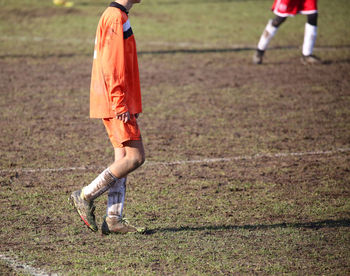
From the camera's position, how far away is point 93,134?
25.0 feet

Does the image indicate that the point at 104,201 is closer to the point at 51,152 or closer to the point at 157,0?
the point at 51,152

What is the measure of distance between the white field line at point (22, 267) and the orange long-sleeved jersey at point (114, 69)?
4.11ft

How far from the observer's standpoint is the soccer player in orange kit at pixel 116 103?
4258 millimetres

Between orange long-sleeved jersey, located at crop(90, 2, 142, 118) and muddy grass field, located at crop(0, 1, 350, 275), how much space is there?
3.68 ft

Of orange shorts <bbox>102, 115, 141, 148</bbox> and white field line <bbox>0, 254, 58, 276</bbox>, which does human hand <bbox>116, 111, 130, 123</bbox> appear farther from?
white field line <bbox>0, 254, 58, 276</bbox>

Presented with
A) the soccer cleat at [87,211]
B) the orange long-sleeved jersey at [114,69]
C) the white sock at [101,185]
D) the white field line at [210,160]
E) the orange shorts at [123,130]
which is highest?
the orange long-sleeved jersey at [114,69]

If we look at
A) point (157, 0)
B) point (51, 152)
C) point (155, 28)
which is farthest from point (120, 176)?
point (157, 0)

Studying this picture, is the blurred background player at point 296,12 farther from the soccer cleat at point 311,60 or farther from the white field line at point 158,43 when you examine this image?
the white field line at point 158,43

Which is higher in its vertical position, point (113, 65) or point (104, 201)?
point (113, 65)

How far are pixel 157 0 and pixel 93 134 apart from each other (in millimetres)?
14436

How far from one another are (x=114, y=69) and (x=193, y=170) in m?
2.38

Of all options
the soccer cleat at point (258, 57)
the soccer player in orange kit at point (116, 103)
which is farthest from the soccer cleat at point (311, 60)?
the soccer player in orange kit at point (116, 103)

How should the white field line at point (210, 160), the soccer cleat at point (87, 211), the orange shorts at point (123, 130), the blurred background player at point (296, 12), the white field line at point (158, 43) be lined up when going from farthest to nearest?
the white field line at point (158, 43)
the blurred background player at point (296, 12)
the white field line at point (210, 160)
the soccer cleat at point (87, 211)
the orange shorts at point (123, 130)

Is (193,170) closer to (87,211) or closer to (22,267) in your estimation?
(87,211)
